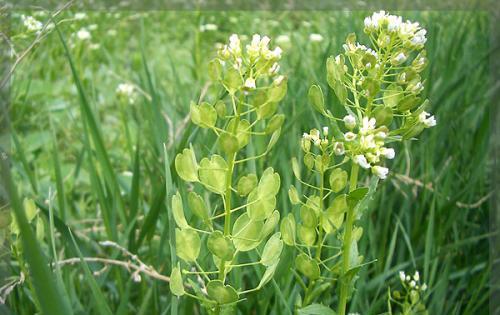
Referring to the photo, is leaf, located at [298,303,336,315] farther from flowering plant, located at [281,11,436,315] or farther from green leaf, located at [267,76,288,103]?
green leaf, located at [267,76,288,103]

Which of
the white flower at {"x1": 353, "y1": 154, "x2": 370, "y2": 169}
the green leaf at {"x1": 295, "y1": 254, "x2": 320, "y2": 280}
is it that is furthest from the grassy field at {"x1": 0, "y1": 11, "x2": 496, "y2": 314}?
the white flower at {"x1": 353, "y1": 154, "x2": 370, "y2": 169}

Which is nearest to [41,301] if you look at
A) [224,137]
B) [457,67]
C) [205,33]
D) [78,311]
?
[224,137]

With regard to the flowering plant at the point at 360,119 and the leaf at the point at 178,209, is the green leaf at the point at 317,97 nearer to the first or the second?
the flowering plant at the point at 360,119

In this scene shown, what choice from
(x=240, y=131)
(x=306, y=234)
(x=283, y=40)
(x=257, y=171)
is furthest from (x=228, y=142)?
(x=283, y=40)

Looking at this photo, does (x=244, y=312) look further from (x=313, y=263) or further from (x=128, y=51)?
(x=128, y=51)

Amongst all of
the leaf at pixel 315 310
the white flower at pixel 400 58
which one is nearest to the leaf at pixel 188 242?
→ the leaf at pixel 315 310
